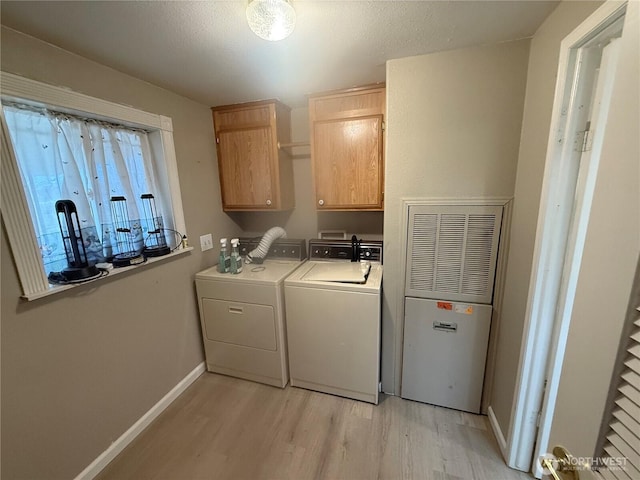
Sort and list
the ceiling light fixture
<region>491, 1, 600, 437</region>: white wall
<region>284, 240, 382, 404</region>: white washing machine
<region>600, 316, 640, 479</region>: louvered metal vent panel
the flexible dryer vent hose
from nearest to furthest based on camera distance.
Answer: <region>600, 316, 640, 479</region>: louvered metal vent panel
the ceiling light fixture
<region>491, 1, 600, 437</region>: white wall
<region>284, 240, 382, 404</region>: white washing machine
the flexible dryer vent hose

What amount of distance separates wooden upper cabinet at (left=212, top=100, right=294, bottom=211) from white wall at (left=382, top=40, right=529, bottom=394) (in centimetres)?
94

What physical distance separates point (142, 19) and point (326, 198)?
54.9 inches

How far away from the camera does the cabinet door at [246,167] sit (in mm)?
2139

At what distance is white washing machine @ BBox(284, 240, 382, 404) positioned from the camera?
1740mm

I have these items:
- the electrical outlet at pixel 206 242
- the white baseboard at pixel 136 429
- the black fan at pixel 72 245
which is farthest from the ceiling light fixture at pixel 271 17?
the white baseboard at pixel 136 429

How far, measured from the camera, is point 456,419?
174 cm

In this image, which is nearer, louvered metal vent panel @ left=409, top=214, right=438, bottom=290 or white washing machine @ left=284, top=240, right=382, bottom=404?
louvered metal vent panel @ left=409, top=214, right=438, bottom=290

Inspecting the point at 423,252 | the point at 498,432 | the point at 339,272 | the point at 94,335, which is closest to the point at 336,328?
the point at 339,272

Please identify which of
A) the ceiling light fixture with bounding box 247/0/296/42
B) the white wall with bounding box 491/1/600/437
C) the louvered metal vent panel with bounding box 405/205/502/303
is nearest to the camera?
the ceiling light fixture with bounding box 247/0/296/42

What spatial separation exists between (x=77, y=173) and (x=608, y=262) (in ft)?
7.02

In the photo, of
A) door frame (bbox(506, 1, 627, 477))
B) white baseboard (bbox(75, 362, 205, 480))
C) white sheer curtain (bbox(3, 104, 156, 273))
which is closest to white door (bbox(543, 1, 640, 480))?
door frame (bbox(506, 1, 627, 477))

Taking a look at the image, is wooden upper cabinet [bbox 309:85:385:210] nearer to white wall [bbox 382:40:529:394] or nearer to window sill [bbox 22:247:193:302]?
white wall [bbox 382:40:529:394]

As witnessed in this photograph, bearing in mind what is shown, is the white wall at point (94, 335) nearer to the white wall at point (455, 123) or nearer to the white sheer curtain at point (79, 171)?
the white sheer curtain at point (79, 171)

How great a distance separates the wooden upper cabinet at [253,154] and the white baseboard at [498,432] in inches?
82.2
